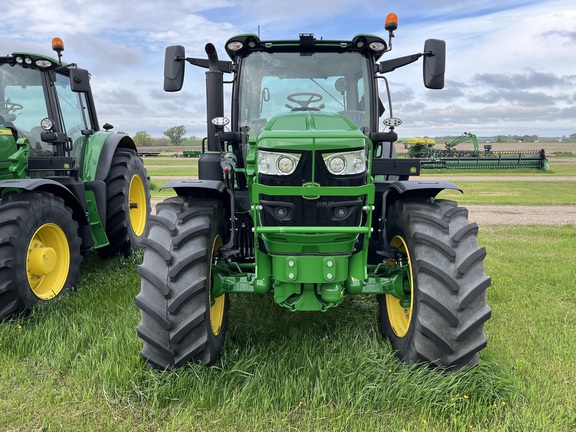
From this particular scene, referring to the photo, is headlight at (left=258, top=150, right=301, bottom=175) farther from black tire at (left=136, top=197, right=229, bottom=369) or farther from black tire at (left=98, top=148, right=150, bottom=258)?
black tire at (left=98, top=148, right=150, bottom=258)

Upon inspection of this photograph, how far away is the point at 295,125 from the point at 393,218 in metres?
1.06

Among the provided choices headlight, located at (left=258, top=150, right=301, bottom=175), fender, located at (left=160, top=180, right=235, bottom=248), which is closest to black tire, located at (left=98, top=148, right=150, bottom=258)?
fender, located at (left=160, top=180, right=235, bottom=248)

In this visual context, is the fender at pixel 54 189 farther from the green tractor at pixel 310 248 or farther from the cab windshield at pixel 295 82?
the cab windshield at pixel 295 82

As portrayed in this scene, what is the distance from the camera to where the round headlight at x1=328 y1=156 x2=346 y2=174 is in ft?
9.33

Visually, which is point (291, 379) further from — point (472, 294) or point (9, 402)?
point (9, 402)

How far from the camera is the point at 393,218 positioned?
3.50 meters

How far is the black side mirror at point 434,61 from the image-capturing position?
3.70 metres

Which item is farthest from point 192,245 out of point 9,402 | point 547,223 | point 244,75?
point 547,223

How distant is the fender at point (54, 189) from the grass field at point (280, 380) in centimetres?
115

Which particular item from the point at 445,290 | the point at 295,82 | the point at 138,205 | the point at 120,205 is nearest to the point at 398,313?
the point at 445,290

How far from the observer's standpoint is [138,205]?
23.9ft

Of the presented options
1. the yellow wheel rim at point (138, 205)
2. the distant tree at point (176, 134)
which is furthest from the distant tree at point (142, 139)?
the yellow wheel rim at point (138, 205)

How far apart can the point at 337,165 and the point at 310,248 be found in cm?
58

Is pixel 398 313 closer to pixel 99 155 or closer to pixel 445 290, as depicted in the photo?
pixel 445 290
